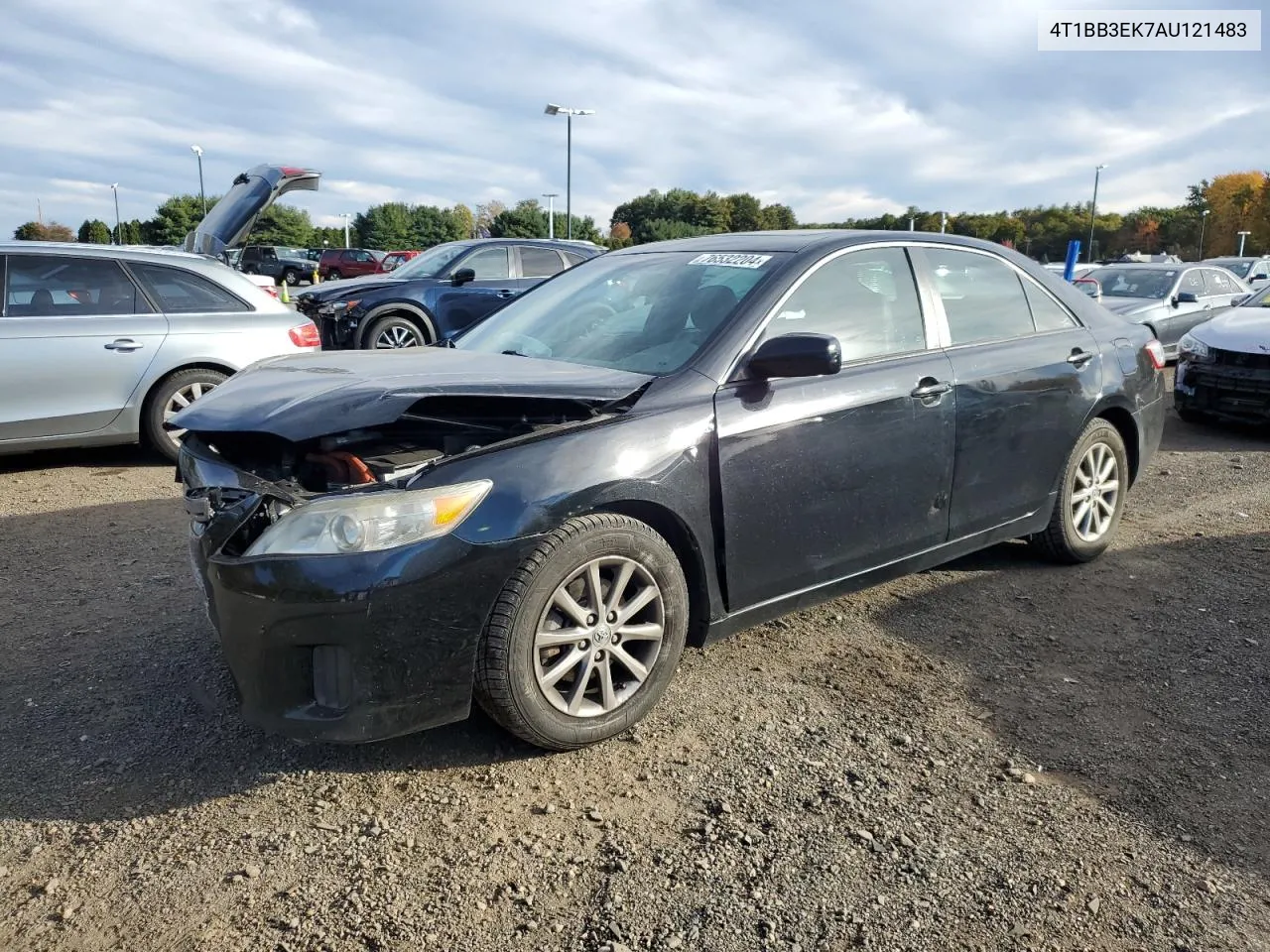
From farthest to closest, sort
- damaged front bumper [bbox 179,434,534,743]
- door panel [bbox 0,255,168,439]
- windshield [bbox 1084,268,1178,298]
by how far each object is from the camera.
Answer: windshield [bbox 1084,268,1178,298]
door panel [bbox 0,255,168,439]
damaged front bumper [bbox 179,434,534,743]

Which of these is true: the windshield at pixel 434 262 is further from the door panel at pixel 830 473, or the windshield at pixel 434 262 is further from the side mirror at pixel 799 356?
the side mirror at pixel 799 356

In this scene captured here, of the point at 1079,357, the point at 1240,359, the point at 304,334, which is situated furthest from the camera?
the point at 1240,359

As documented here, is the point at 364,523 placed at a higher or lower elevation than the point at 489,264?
lower

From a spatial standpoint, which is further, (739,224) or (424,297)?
(739,224)

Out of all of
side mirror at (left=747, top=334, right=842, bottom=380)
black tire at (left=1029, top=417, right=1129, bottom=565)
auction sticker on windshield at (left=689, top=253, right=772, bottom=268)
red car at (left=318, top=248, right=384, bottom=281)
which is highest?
red car at (left=318, top=248, right=384, bottom=281)

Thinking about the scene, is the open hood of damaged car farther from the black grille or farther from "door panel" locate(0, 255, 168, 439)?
the black grille

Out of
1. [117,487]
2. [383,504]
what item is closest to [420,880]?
[383,504]

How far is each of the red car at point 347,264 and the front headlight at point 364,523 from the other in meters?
40.5

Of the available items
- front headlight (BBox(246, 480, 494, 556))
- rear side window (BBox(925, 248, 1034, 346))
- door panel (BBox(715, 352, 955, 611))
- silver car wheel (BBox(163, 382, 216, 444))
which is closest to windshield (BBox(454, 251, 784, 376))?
door panel (BBox(715, 352, 955, 611))

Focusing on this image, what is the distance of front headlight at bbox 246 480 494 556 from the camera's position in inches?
96.8

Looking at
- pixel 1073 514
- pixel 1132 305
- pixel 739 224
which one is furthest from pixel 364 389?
pixel 739 224

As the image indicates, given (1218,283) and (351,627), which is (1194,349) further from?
(351,627)

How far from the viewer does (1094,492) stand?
4.59 meters

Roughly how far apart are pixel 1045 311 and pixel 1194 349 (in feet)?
17.1
